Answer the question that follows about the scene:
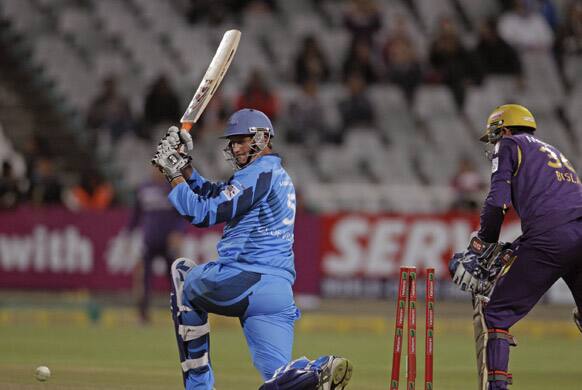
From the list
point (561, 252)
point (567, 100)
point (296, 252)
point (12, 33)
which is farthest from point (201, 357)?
point (12, 33)

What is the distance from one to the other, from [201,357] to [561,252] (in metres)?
2.40

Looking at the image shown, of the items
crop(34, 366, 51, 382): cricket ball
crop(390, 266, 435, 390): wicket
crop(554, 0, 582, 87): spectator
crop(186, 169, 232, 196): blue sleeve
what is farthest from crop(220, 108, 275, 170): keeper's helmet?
crop(554, 0, 582, 87): spectator

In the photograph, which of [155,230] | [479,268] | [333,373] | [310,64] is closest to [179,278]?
[333,373]

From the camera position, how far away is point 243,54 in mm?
21703

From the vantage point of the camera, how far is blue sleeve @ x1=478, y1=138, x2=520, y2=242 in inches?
336

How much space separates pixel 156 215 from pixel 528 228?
884 cm

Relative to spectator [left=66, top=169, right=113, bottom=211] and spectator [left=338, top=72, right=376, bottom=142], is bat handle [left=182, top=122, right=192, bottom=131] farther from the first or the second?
spectator [left=338, top=72, right=376, bottom=142]

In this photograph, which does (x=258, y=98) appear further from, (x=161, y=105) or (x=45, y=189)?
(x=45, y=189)

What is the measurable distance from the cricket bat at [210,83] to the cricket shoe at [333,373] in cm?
184

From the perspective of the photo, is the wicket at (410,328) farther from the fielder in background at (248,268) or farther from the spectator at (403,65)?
the spectator at (403,65)

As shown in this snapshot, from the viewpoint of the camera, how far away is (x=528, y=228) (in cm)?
875

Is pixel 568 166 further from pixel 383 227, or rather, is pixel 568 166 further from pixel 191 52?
pixel 191 52

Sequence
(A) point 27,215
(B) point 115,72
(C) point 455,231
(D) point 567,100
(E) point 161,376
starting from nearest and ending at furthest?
(E) point 161,376
(C) point 455,231
(A) point 27,215
(D) point 567,100
(B) point 115,72

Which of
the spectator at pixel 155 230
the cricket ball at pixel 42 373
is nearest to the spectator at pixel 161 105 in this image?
the spectator at pixel 155 230
